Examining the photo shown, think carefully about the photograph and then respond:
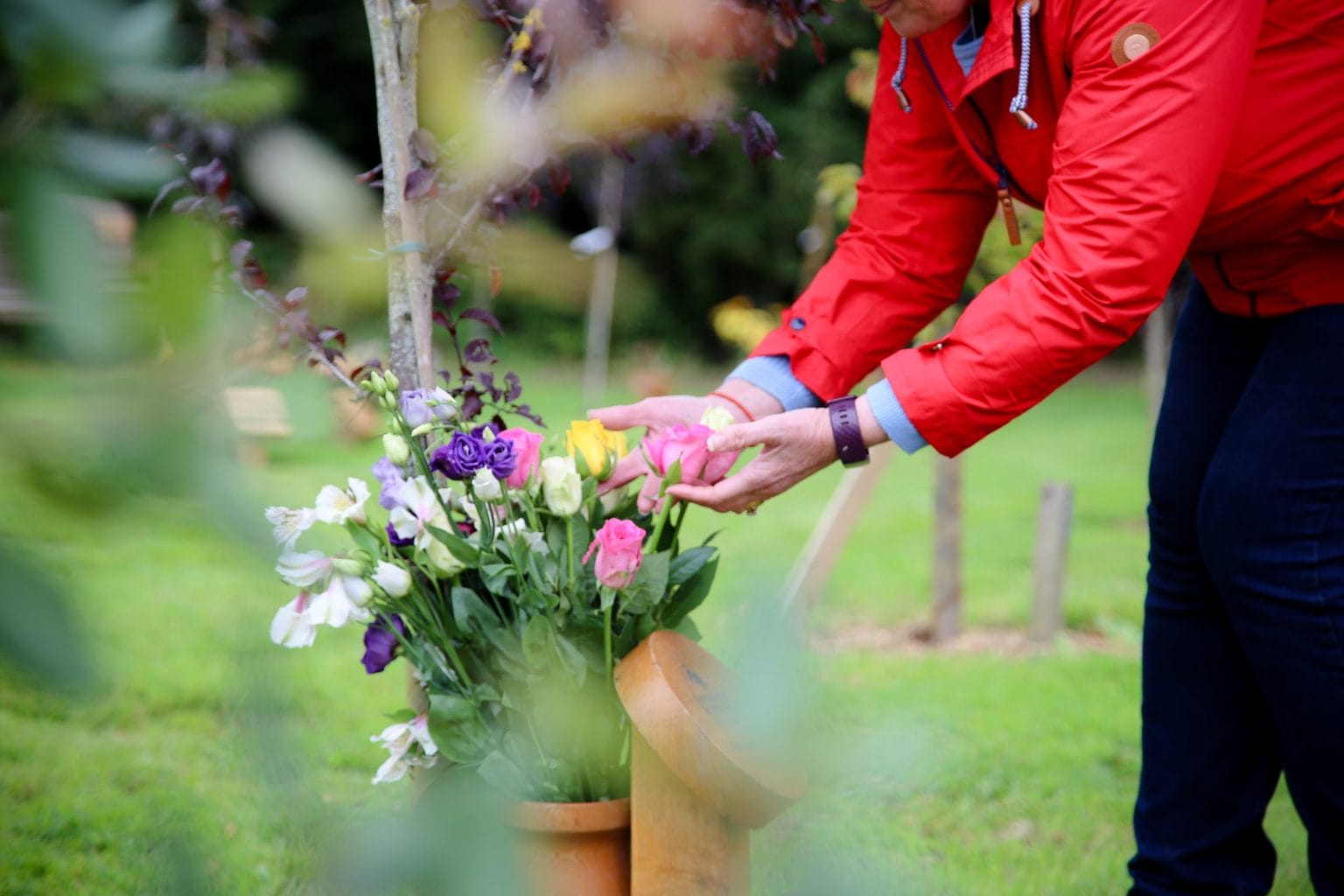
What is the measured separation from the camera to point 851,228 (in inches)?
70.5

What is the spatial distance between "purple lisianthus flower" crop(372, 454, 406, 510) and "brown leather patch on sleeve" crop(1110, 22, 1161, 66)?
3.01 feet

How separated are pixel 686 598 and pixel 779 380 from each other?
403 millimetres

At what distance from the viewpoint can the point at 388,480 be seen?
139 centimetres

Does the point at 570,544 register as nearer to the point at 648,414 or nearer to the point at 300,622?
the point at 648,414

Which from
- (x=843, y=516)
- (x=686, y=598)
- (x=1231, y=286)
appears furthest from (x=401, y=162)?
(x=843, y=516)

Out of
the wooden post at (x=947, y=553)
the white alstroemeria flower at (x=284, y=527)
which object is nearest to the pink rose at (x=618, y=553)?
the white alstroemeria flower at (x=284, y=527)

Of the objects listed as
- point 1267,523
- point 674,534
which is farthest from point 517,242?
point 1267,523

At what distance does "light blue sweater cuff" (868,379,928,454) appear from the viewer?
4.64ft

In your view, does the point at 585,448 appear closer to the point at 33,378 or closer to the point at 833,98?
the point at 33,378

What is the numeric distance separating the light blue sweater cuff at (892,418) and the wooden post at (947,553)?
2.38 metres

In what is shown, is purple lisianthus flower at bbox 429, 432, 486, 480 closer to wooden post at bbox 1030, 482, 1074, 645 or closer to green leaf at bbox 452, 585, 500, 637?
green leaf at bbox 452, 585, 500, 637

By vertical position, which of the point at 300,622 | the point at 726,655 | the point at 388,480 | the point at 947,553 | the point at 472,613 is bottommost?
the point at 947,553

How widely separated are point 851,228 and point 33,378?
1.58m

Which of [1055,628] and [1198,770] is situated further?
[1055,628]
